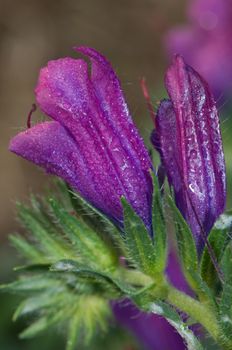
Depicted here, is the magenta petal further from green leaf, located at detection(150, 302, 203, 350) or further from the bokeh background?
the bokeh background

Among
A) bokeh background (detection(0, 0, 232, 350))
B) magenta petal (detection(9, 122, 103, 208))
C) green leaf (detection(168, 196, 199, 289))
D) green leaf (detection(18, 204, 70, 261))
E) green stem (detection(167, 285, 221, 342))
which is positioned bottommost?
bokeh background (detection(0, 0, 232, 350))

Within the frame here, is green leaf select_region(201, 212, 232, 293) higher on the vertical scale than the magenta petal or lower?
lower

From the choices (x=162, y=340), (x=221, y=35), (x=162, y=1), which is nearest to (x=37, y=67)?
(x=162, y=1)

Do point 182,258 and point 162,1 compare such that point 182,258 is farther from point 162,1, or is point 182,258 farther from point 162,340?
point 162,1

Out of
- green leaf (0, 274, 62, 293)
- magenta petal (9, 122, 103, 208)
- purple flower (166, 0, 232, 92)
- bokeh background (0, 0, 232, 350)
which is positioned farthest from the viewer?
bokeh background (0, 0, 232, 350)

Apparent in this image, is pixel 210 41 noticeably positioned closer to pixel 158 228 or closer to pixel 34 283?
pixel 34 283

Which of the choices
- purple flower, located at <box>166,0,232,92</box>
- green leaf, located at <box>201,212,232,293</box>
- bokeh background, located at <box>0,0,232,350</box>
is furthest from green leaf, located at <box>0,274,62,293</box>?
bokeh background, located at <box>0,0,232,350</box>

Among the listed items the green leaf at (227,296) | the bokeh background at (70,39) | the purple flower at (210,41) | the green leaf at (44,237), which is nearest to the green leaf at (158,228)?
the green leaf at (227,296)
